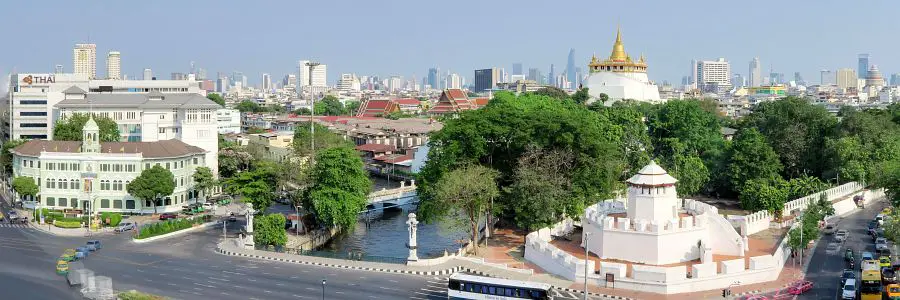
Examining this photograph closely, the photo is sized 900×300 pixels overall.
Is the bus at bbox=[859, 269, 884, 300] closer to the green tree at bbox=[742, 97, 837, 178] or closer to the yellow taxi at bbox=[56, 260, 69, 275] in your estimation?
the yellow taxi at bbox=[56, 260, 69, 275]

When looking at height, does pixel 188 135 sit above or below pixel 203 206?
above

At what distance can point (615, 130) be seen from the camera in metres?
70.3

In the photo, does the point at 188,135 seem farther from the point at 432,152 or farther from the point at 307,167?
the point at 432,152

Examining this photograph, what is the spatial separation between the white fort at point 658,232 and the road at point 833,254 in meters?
3.75

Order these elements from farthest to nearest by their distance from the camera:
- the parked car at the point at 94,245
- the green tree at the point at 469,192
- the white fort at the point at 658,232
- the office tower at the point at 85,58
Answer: the office tower at the point at 85,58, the parked car at the point at 94,245, the green tree at the point at 469,192, the white fort at the point at 658,232

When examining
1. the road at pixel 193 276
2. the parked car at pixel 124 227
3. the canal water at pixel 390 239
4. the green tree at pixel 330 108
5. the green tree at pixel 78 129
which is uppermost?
the green tree at pixel 330 108

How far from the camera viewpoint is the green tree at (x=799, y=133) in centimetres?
6900

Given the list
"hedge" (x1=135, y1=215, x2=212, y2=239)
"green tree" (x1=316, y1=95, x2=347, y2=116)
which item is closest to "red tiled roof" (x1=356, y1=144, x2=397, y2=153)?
"hedge" (x1=135, y1=215, x2=212, y2=239)

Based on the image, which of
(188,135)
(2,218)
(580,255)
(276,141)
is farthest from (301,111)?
(580,255)

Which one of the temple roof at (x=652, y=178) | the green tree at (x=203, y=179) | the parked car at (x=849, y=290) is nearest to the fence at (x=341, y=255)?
the temple roof at (x=652, y=178)

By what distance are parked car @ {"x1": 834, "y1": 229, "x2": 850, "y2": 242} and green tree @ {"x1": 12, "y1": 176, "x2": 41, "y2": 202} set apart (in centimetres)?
5067

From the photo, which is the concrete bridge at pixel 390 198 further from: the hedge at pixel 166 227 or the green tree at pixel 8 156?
the green tree at pixel 8 156

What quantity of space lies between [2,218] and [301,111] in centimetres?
12211

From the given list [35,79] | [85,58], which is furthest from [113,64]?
[35,79]
